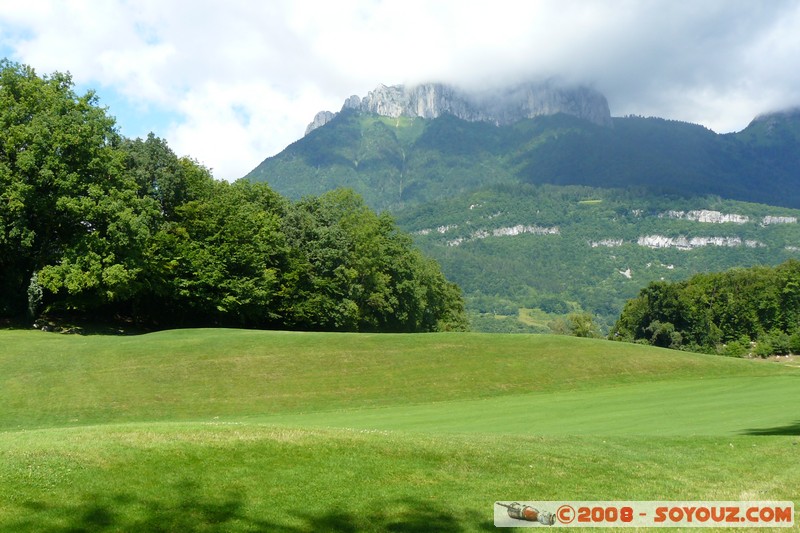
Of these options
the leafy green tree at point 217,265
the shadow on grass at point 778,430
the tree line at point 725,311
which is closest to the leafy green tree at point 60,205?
the leafy green tree at point 217,265

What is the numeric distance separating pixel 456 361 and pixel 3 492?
124 feet

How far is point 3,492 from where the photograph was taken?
10.5 m

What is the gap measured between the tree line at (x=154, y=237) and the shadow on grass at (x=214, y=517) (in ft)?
129

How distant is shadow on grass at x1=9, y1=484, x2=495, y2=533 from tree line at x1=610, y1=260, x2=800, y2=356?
10812 cm

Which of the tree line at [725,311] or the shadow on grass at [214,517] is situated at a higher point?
the tree line at [725,311]

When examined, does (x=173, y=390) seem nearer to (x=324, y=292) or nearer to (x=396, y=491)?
(x=396, y=491)

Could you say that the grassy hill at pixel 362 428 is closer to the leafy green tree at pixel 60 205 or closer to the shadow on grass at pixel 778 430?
the shadow on grass at pixel 778 430

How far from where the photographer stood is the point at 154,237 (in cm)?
→ 5528

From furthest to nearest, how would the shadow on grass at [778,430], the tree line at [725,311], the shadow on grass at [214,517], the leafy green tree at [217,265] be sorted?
the tree line at [725,311]
the leafy green tree at [217,265]
the shadow on grass at [778,430]
the shadow on grass at [214,517]

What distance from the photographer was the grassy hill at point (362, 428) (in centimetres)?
1126

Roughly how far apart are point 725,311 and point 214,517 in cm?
12355

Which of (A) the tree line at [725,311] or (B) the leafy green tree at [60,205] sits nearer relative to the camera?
(B) the leafy green tree at [60,205]

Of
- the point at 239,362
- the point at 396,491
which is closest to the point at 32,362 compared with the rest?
the point at 239,362

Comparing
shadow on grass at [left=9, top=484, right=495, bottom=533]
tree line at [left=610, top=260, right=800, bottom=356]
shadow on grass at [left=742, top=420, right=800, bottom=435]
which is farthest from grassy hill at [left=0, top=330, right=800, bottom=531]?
tree line at [left=610, top=260, right=800, bottom=356]
